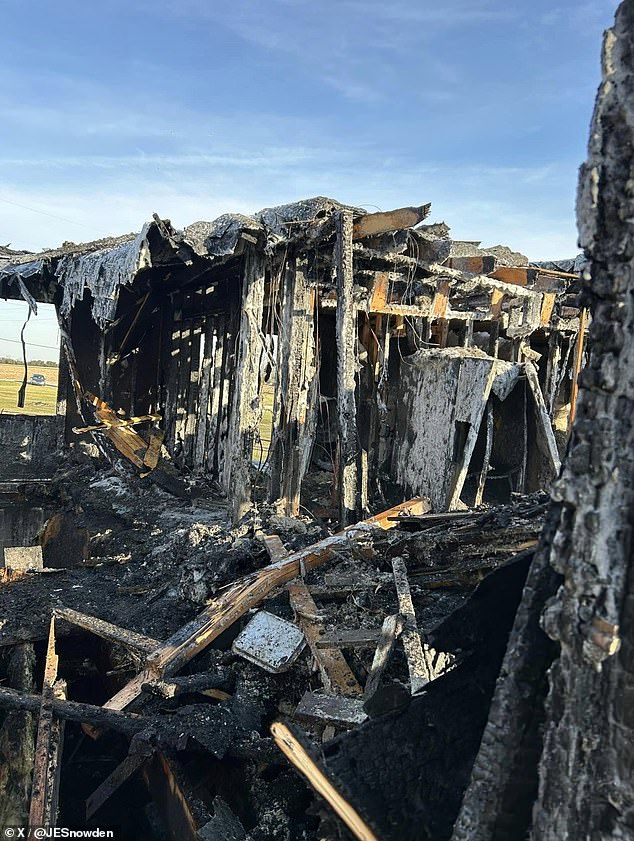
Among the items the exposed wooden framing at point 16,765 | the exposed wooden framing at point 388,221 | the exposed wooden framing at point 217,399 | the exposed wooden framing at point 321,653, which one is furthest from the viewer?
the exposed wooden framing at point 217,399

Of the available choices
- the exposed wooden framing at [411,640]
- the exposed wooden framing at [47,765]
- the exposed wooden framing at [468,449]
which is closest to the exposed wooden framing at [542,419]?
the exposed wooden framing at [468,449]

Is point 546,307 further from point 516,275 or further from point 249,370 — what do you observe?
point 249,370

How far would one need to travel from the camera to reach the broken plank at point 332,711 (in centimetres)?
295

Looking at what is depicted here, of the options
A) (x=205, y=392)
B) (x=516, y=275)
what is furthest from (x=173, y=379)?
(x=516, y=275)

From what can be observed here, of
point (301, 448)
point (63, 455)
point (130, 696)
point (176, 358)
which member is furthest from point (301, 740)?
point (63, 455)

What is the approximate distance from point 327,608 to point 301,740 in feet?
8.83

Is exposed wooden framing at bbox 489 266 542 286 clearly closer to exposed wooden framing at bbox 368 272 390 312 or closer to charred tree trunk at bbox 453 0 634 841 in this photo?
exposed wooden framing at bbox 368 272 390 312

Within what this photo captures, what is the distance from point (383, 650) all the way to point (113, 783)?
1982 millimetres

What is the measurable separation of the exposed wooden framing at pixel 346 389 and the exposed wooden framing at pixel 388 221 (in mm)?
247

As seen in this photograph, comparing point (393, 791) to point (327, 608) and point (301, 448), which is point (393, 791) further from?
point (301, 448)

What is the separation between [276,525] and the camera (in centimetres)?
645

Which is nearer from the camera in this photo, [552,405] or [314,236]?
[314,236]

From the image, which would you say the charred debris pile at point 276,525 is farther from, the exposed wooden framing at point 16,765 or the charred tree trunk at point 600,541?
the charred tree trunk at point 600,541

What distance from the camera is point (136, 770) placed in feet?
12.5
